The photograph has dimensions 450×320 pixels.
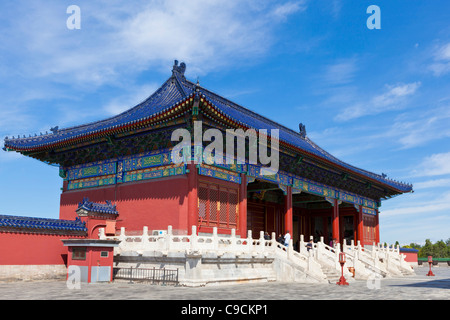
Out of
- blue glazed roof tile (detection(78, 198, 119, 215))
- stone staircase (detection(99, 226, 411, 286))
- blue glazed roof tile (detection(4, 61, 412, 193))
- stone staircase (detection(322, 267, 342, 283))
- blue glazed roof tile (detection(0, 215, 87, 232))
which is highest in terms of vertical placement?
blue glazed roof tile (detection(4, 61, 412, 193))

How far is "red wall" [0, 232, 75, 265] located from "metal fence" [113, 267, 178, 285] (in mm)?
3184

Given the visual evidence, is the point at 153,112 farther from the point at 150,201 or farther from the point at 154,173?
the point at 150,201

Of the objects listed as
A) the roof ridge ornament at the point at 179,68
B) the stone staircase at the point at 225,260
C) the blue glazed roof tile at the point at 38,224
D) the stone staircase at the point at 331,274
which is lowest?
the stone staircase at the point at 331,274

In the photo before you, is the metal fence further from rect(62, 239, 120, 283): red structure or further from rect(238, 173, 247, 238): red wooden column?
rect(238, 173, 247, 238): red wooden column

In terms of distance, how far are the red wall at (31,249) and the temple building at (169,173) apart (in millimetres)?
1471

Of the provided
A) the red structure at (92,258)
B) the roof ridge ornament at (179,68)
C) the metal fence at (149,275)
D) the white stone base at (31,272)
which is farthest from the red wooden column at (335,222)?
the white stone base at (31,272)

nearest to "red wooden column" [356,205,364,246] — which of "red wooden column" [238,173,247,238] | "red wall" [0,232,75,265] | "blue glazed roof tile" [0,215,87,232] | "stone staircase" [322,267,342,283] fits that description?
"stone staircase" [322,267,342,283]

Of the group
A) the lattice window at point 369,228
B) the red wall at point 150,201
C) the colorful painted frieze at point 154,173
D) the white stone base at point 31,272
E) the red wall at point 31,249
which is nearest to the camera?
the white stone base at point 31,272

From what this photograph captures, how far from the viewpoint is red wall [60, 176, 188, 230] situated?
18.5m

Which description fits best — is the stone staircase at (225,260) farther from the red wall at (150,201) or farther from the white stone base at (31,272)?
the white stone base at (31,272)

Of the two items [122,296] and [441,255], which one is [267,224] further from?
[441,255]

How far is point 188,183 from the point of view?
18.5 meters

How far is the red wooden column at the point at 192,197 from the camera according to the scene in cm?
1819
